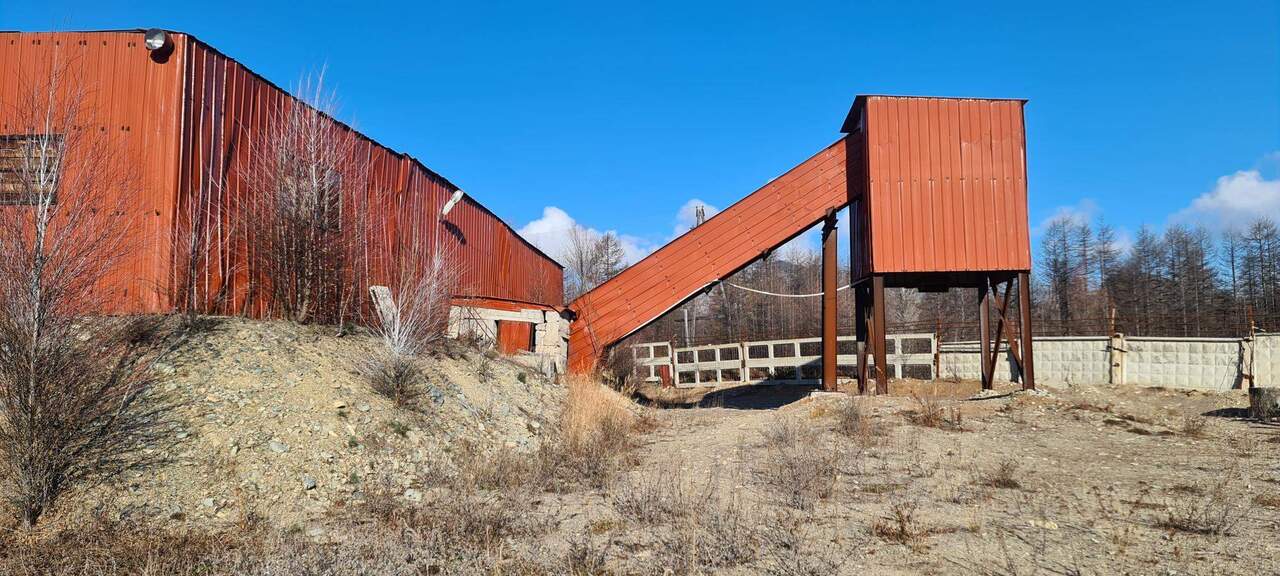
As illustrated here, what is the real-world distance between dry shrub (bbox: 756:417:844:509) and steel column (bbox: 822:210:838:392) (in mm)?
4590

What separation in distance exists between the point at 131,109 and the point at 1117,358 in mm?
21685

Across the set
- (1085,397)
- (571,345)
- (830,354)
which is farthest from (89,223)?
(1085,397)

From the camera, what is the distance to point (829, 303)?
15.0 meters

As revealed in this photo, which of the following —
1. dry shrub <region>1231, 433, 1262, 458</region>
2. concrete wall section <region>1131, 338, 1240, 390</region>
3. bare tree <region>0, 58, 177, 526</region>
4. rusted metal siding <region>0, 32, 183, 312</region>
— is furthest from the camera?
concrete wall section <region>1131, 338, 1240, 390</region>

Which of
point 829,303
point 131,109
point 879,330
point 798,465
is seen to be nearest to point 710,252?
point 829,303

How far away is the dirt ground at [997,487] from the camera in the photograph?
467 cm

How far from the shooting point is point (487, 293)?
1902 cm

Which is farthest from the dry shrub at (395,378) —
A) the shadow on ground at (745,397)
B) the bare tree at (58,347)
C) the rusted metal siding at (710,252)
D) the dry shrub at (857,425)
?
the shadow on ground at (745,397)

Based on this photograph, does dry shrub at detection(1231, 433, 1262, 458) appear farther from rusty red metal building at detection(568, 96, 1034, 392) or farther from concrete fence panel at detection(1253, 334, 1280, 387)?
concrete fence panel at detection(1253, 334, 1280, 387)

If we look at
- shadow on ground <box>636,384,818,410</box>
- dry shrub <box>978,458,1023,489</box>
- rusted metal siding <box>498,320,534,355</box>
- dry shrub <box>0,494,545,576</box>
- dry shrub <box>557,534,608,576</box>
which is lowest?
shadow on ground <box>636,384,818,410</box>

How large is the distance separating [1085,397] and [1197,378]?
5.20 m

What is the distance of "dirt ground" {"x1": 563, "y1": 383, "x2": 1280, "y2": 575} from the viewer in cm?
467

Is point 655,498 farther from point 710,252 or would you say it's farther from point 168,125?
point 710,252

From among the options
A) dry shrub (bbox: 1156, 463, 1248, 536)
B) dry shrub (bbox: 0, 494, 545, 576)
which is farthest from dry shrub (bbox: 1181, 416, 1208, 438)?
dry shrub (bbox: 0, 494, 545, 576)
